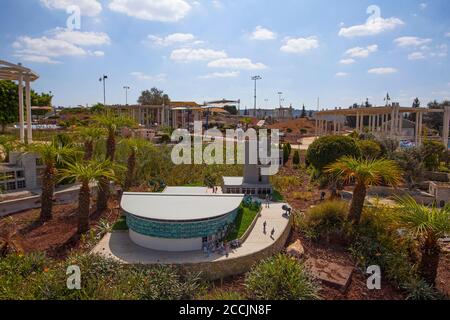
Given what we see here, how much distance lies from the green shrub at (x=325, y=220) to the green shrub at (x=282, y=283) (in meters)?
3.45

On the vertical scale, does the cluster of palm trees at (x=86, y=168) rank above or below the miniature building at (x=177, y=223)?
above

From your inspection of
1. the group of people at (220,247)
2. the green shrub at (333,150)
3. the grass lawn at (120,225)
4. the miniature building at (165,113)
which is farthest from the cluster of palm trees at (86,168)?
the miniature building at (165,113)

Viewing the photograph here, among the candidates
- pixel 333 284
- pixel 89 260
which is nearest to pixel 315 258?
pixel 333 284

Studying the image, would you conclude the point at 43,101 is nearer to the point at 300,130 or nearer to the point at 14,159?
the point at 14,159

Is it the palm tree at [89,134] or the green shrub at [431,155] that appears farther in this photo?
the green shrub at [431,155]

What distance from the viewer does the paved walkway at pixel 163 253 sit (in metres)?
9.38

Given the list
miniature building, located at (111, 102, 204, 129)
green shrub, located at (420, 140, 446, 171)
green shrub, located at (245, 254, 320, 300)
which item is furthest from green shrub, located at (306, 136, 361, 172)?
miniature building, located at (111, 102, 204, 129)

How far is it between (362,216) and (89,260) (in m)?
9.12

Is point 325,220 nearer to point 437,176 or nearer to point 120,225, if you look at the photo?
point 120,225

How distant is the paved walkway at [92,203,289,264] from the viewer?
938 cm

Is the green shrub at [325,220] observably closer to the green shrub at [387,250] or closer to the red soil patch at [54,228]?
the green shrub at [387,250]

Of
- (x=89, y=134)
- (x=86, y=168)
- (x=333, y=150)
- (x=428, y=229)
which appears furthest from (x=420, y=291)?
(x=89, y=134)

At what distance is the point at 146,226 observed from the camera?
10219 mm
